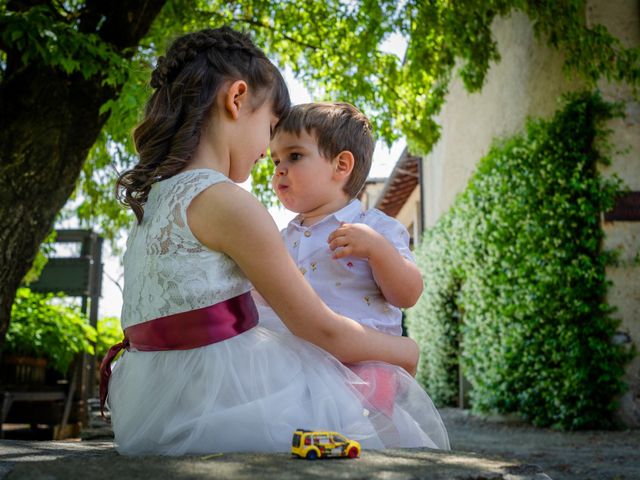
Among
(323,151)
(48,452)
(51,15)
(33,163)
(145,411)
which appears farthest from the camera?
(51,15)

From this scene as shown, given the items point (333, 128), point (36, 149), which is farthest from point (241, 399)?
point (36, 149)

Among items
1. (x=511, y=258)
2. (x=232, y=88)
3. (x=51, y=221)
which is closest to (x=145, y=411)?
(x=232, y=88)

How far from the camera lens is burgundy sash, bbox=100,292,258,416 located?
1620 mm

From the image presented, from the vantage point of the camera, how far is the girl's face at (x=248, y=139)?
187 centimetres

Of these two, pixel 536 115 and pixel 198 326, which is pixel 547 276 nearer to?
pixel 536 115

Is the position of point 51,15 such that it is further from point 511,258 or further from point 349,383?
point 511,258

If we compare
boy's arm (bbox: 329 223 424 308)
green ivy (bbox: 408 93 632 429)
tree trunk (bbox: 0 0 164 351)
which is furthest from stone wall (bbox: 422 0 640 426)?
boy's arm (bbox: 329 223 424 308)

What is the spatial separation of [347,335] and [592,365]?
6.45 metres

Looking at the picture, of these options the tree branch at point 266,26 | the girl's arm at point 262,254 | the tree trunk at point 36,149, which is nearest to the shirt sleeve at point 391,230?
the girl's arm at point 262,254

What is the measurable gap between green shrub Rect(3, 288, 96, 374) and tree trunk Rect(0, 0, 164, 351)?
4.76 ft

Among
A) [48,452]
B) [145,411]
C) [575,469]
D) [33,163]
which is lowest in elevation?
[575,469]

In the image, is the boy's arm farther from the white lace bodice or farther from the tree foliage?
the tree foliage

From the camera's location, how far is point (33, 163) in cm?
467

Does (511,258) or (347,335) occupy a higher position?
(511,258)
